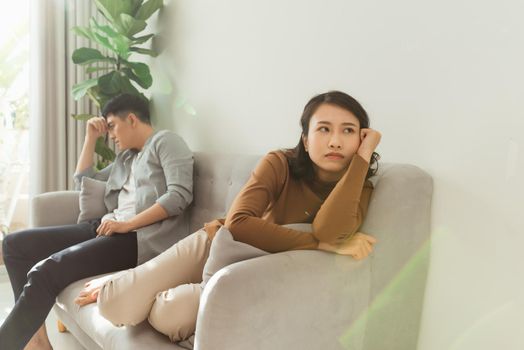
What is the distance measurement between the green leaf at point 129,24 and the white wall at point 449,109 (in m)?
1.12

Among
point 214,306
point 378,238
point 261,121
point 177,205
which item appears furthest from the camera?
point 261,121

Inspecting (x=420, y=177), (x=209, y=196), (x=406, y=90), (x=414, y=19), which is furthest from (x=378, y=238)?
(x=209, y=196)

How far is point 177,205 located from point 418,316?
3.37 feet

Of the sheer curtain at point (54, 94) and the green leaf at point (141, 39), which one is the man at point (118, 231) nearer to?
the green leaf at point (141, 39)

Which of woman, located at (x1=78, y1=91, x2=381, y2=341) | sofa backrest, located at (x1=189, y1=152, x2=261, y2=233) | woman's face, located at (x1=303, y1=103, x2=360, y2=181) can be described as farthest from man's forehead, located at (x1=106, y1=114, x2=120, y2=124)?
woman's face, located at (x1=303, y1=103, x2=360, y2=181)

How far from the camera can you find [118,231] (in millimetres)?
1817

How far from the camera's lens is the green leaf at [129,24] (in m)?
2.61

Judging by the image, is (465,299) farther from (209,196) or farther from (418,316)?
(209,196)

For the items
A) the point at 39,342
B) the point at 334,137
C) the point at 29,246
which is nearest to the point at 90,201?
the point at 29,246

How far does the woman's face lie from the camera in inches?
50.6

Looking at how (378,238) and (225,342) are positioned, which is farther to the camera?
(378,238)

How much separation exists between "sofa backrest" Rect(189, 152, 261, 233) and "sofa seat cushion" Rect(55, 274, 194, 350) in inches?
21.6

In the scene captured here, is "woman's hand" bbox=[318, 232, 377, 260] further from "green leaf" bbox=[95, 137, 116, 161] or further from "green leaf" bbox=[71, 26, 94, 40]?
"green leaf" bbox=[71, 26, 94, 40]

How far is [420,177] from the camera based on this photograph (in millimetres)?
1266
